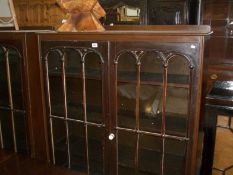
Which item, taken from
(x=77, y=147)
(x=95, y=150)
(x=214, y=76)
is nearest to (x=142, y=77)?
(x=95, y=150)

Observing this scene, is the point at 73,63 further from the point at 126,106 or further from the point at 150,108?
→ the point at 150,108

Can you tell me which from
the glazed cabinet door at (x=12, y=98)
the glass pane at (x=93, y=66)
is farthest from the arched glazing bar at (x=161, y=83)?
the glazed cabinet door at (x=12, y=98)

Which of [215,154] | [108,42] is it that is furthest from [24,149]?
[215,154]

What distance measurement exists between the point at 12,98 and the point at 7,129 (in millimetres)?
288

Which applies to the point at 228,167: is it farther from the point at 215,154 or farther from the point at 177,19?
the point at 177,19

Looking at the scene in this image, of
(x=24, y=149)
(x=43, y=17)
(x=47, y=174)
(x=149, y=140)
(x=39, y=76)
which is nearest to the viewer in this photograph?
(x=47, y=174)

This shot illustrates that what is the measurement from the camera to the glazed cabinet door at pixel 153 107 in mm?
1339

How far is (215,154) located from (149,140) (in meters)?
0.39

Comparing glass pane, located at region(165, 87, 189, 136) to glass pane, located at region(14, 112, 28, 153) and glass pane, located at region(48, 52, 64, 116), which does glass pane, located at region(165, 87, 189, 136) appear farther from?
glass pane, located at region(14, 112, 28, 153)

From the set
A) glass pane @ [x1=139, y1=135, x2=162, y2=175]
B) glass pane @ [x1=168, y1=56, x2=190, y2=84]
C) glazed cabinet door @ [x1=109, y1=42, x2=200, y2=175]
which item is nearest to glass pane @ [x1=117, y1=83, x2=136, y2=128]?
glazed cabinet door @ [x1=109, y1=42, x2=200, y2=175]

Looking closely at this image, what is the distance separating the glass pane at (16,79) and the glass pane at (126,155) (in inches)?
30.7

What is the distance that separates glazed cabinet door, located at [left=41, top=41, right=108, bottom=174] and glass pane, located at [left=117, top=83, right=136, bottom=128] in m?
0.09

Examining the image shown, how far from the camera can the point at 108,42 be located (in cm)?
144

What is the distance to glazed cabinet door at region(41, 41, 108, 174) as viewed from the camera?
157cm
